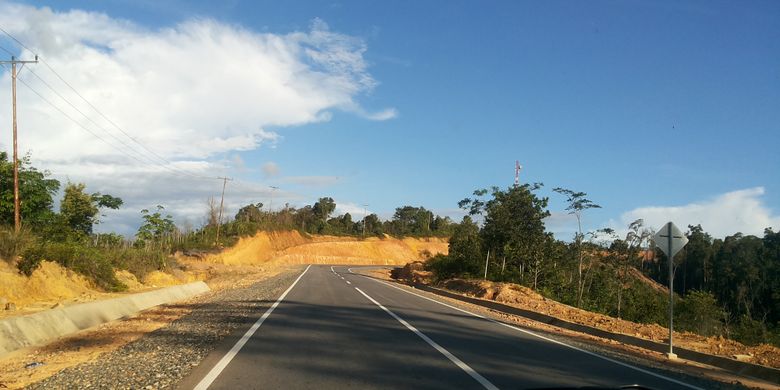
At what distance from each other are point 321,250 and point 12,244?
8623cm

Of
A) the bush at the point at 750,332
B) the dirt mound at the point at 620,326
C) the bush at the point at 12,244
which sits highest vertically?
the bush at the point at 12,244

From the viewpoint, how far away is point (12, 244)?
21.9 meters

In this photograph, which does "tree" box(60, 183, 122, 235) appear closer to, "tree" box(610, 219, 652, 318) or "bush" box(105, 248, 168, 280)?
"bush" box(105, 248, 168, 280)

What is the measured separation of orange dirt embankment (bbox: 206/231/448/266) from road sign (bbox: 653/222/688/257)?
220 ft

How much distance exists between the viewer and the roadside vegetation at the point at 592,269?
1593 inches

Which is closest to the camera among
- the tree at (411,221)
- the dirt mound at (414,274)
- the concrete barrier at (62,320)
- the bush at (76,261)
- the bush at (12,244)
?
the concrete barrier at (62,320)

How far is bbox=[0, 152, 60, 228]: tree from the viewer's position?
33750 mm

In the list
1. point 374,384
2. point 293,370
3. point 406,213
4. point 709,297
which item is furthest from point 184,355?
point 406,213

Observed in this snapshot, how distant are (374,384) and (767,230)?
67.2m

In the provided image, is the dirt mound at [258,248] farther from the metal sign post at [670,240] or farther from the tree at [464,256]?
the metal sign post at [670,240]

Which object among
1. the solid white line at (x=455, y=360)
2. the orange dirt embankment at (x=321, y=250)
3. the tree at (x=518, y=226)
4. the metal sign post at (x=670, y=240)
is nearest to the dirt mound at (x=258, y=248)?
the orange dirt embankment at (x=321, y=250)

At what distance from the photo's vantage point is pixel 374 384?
790cm

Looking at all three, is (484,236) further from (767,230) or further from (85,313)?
(767,230)

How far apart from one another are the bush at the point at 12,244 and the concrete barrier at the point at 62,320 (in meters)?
5.40
